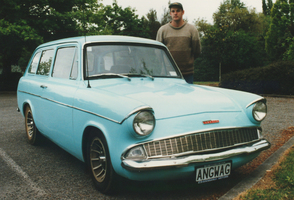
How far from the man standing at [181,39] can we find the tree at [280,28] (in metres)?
25.7

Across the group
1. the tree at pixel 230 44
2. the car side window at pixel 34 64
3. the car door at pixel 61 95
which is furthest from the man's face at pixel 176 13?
the tree at pixel 230 44

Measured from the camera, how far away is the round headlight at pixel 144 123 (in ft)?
8.58

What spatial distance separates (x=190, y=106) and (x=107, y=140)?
0.88 m

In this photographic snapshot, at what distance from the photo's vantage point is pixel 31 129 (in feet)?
17.3

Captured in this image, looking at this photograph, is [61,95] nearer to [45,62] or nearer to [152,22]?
[45,62]

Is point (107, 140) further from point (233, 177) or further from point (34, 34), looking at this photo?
point (34, 34)

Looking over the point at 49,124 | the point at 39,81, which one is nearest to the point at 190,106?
the point at 49,124

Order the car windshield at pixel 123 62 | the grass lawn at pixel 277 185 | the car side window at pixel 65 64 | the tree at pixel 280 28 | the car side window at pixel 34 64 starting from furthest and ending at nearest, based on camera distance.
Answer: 1. the tree at pixel 280 28
2. the car side window at pixel 34 64
3. the car side window at pixel 65 64
4. the car windshield at pixel 123 62
5. the grass lawn at pixel 277 185

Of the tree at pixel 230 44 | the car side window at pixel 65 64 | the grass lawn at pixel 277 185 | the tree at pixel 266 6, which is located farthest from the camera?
the tree at pixel 266 6

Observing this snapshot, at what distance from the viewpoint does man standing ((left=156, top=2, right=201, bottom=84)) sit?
5457 millimetres

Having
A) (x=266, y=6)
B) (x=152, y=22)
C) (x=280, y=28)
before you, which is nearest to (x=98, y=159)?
(x=280, y=28)

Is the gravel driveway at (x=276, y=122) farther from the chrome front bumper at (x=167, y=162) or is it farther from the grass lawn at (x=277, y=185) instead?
the chrome front bumper at (x=167, y=162)

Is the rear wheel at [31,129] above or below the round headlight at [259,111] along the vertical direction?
below

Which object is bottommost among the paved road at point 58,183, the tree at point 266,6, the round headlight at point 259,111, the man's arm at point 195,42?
the paved road at point 58,183
